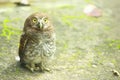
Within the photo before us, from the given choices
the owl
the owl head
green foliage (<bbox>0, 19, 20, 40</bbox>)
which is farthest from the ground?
the owl head

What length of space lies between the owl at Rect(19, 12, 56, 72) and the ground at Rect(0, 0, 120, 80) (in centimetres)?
20

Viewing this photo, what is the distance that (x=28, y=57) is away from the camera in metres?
4.61

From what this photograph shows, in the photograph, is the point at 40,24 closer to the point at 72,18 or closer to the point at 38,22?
the point at 38,22

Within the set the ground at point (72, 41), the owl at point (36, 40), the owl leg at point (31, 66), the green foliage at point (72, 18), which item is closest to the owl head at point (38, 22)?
the owl at point (36, 40)

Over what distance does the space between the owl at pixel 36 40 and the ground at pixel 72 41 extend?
204mm

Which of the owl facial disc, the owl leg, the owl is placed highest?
the owl facial disc

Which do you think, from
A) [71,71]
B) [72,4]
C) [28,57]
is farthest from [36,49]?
[72,4]

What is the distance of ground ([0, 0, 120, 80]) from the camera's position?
15.6ft

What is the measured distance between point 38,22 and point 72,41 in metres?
1.28

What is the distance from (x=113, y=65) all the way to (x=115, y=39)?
831 millimetres

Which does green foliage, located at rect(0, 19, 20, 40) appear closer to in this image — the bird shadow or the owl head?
the bird shadow

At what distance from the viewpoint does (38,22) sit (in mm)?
4469

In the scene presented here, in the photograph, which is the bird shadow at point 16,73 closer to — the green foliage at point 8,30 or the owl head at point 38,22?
the owl head at point 38,22

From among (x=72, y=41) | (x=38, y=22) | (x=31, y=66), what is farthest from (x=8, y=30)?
(x=38, y=22)
